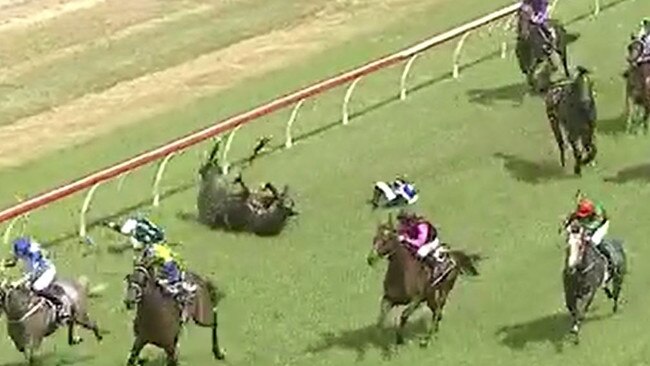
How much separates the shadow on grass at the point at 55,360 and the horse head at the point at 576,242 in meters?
4.83

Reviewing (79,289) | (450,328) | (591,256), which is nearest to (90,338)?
(79,289)

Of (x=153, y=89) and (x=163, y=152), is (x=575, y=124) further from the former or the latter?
(x=153, y=89)

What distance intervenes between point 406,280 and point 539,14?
8972 mm

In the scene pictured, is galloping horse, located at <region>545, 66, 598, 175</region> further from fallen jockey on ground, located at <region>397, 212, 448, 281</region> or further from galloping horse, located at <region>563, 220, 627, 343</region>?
fallen jockey on ground, located at <region>397, 212, 448, 281</region>

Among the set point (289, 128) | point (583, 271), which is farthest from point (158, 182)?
point (583, 271)

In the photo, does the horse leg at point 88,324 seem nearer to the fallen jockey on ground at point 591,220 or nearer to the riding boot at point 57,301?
the riding boot at point 57,301

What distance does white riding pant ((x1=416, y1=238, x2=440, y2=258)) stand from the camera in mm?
15336

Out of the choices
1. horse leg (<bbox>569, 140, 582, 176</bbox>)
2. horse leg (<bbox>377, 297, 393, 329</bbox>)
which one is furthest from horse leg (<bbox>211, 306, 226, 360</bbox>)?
horse leg (<bbox>569, 140, 582, 176</bbox>)

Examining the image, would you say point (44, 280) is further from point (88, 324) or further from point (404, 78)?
point (404, 78)

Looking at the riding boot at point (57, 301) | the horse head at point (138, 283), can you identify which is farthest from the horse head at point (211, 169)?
the horse head at point (138, 283)

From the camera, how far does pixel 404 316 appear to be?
1577 centimetres

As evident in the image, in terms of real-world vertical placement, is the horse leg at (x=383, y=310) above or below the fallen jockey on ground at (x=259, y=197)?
above

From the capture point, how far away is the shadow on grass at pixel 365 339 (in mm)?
16047

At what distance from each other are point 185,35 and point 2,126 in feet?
17.8
